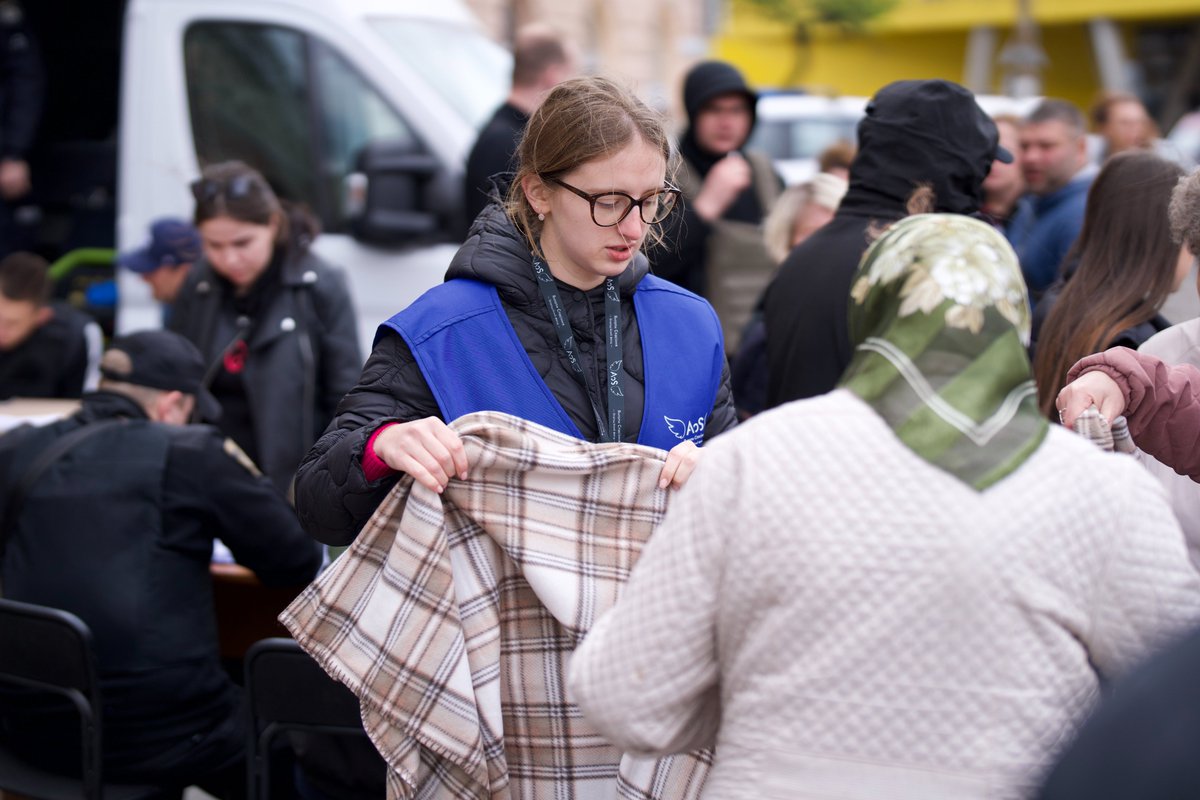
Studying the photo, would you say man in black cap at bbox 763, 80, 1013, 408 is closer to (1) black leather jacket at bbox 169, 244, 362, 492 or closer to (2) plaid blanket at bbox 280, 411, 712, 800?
(2) plaid blanket at bbox 280, 411, 712, 800

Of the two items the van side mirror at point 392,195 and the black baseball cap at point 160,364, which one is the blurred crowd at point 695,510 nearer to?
the black baseball cap at point 160,364

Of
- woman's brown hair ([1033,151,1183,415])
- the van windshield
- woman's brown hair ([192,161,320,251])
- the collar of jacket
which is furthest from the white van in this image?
woman's brown hair ([1033,151,1183,415])

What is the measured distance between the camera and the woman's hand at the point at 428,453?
6.93 ft

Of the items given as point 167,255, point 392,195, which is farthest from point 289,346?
point 392,195

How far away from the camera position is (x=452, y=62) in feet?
20.9

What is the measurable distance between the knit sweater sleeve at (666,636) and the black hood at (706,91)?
362 centimetres

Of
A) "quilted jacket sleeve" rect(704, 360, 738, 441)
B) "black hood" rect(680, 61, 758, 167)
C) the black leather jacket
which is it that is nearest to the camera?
"quilted jacket sleeve" rect(704, 360, 738, 441)

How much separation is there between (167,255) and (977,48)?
23.9 m

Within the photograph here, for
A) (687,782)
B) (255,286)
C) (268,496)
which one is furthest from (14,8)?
(687,782)

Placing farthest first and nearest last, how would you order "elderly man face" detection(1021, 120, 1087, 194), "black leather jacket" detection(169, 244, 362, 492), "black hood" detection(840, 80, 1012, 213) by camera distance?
"elderly man face" detection(1021, 120, 1087, 194)
"black leather jacket" detection(169, 244, 362, 492)
"black hood" detection(840, 80, 1012, 213)

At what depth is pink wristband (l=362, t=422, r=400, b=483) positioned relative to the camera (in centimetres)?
219

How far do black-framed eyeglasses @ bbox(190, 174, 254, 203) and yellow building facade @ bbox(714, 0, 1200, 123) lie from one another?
871 inches

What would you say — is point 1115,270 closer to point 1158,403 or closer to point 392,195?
point 1158,403

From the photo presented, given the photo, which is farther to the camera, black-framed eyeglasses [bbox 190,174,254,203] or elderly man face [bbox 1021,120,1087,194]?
elderly man face [bbox 1021,120,1087,194]
